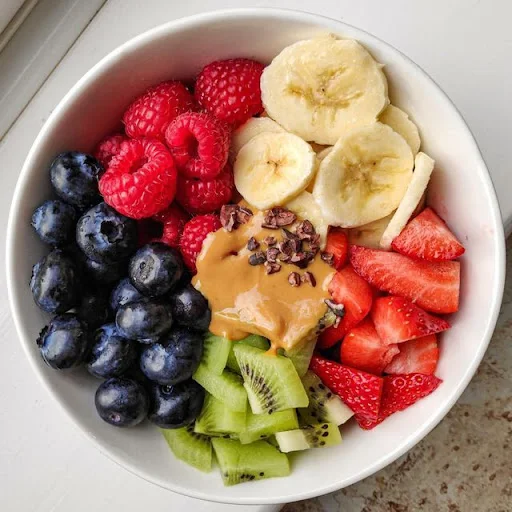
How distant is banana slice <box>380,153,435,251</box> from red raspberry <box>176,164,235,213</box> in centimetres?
25

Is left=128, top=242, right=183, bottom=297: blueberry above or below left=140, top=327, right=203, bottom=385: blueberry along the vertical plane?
above

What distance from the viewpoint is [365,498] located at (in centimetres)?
146

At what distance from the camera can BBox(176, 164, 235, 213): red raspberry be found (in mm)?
1017

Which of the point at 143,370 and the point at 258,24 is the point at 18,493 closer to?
the point at 143,370

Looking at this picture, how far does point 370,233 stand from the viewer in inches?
42.2

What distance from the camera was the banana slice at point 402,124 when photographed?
1.03 metres

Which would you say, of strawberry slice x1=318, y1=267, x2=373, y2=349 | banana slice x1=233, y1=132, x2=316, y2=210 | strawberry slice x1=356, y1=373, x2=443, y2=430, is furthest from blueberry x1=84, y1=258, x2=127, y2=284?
strawberry slice x1=356, y1=373, x2=443, y2=430

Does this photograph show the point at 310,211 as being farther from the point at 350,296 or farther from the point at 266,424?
the point at 266,424

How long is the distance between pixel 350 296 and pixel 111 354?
0.36 metres

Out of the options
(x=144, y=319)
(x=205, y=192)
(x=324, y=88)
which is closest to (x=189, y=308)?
(x=144, y=319)

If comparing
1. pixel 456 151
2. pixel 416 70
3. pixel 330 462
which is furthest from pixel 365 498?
pixel 416 70

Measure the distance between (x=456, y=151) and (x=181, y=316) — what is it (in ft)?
1.52

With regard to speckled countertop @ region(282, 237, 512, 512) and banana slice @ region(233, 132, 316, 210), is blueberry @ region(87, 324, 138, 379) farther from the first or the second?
speckled countertop @ region(282, 237, 512, 512)

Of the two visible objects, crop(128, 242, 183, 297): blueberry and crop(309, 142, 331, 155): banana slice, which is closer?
crop(128, 242, 183, 297): blueberry
